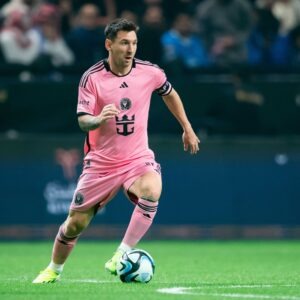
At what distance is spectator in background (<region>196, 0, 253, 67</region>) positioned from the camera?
1800 cm

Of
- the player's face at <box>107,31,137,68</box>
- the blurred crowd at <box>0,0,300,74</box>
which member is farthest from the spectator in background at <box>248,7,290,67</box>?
the player's face at <box>107,31,137,68</box>

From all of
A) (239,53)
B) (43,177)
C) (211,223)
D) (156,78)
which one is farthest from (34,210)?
(156,78)

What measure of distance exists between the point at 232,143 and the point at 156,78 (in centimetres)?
694

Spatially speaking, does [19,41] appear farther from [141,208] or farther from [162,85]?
[141,208]

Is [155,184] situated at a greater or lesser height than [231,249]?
greater

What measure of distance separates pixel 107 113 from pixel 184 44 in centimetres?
926

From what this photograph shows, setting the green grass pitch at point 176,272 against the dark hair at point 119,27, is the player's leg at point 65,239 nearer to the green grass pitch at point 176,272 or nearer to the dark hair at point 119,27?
the green grass pitch at point 176,272

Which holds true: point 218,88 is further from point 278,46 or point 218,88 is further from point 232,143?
point 278,46

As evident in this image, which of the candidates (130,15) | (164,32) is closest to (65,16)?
(130,15)

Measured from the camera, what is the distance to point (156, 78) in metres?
9.49

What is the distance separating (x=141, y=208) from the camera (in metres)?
9.11

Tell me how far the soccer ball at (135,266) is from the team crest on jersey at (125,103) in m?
1.17

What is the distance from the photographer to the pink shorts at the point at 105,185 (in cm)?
923

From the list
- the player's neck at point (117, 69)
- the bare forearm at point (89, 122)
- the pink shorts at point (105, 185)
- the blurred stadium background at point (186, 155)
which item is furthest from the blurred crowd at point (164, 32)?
the bare forearm at point (89, 122)
